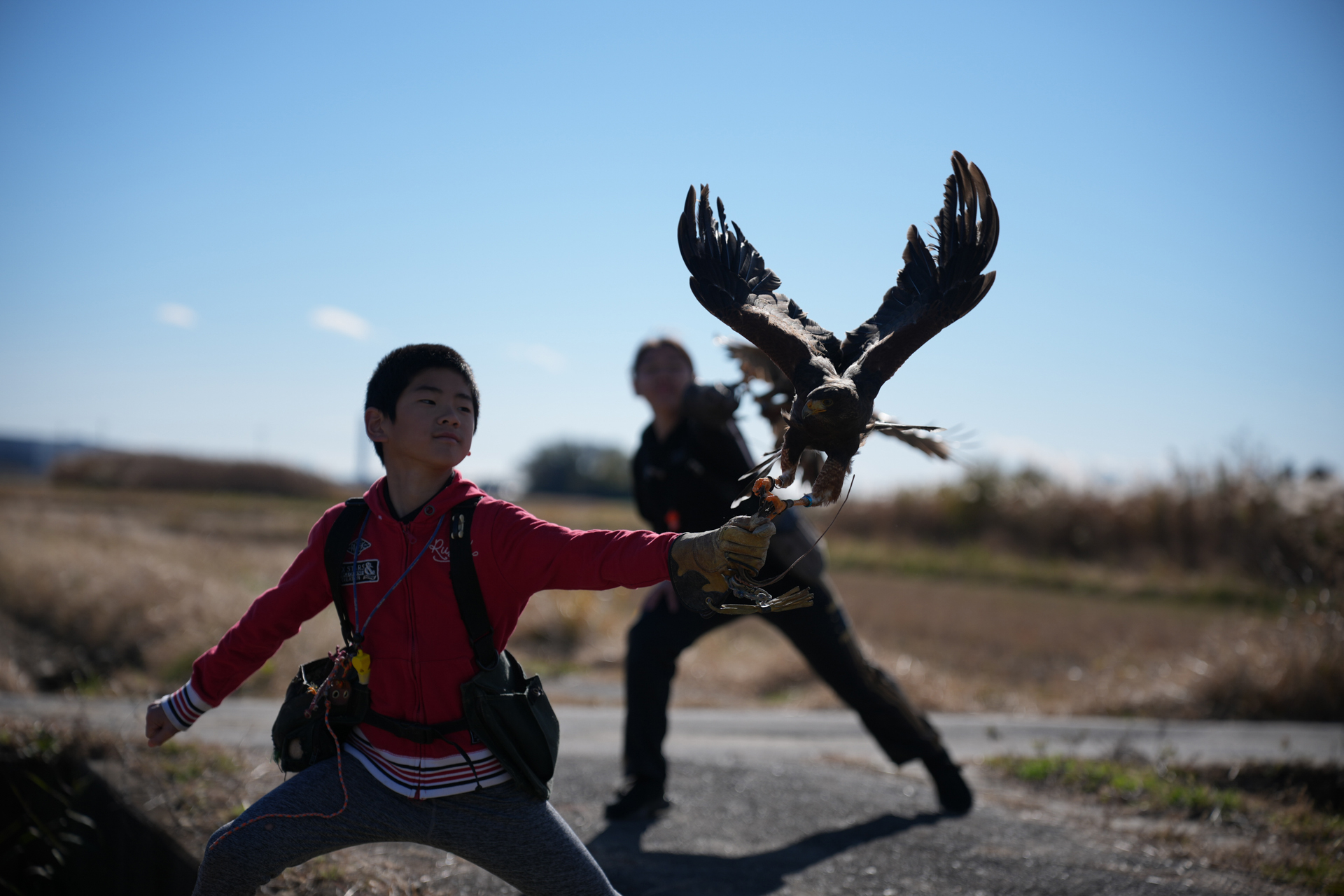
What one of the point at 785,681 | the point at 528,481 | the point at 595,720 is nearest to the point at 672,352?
the point at 595,720

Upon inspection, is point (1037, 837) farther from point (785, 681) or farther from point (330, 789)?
point (785, 681)

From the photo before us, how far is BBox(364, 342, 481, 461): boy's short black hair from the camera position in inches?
109

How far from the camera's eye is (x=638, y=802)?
15.2ft

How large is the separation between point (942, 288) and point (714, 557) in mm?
1330

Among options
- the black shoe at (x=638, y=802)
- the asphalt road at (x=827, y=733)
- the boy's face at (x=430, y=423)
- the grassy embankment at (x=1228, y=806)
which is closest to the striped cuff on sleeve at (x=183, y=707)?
the boy's face at (x=430, y=423)

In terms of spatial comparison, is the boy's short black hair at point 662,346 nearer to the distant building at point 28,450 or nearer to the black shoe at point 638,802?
the black shoe at point 638,802

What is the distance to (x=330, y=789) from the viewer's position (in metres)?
2.54

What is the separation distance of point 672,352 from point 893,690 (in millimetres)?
2109

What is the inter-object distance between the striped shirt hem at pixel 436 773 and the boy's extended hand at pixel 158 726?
0.65 m

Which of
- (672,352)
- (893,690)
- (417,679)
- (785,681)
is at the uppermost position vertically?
(672,352)

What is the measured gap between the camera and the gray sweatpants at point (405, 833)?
246cm

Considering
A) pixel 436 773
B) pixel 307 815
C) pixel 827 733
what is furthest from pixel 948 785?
pixel 307 815

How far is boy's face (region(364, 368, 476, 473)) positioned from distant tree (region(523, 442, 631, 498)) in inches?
2253

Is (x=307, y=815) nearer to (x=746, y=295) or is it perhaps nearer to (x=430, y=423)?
(x=430, y=423)
